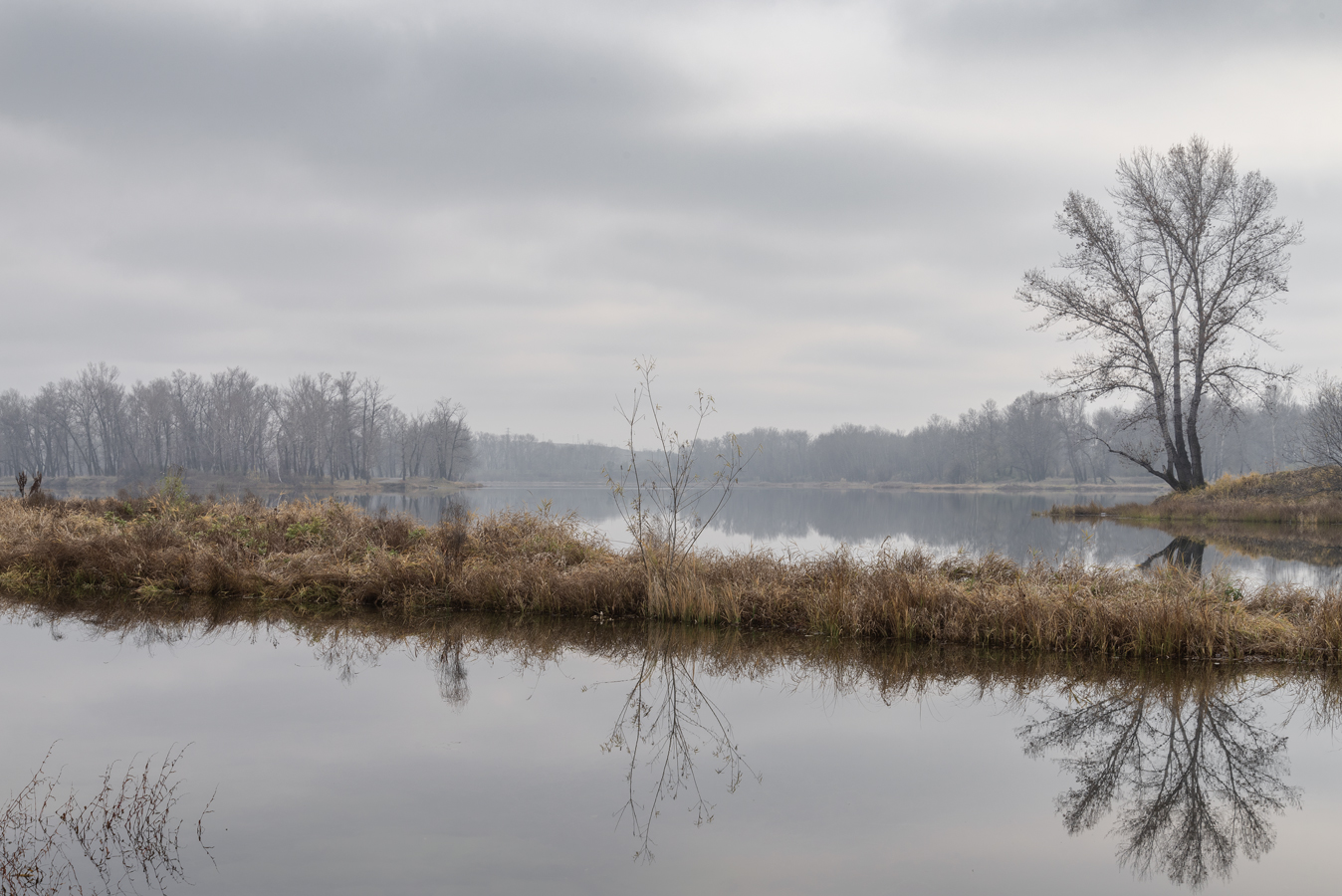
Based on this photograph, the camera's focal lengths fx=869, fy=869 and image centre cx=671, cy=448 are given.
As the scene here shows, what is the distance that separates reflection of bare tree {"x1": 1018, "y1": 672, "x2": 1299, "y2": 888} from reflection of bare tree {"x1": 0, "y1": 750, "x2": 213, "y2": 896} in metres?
4.63

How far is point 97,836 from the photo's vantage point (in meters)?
4.38

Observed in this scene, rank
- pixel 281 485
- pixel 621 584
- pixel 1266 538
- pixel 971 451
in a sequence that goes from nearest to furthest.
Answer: pixel 621 584, pixel 1266 538, pixel 281 485, pixel 971 451

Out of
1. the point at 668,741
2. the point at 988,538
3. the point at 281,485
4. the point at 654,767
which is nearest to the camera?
the point at 654,767

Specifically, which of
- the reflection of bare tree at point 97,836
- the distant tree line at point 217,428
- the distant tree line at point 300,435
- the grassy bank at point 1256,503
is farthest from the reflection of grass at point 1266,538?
the distant tree line at point 217,428

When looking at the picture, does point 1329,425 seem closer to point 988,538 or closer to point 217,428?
point 988,538

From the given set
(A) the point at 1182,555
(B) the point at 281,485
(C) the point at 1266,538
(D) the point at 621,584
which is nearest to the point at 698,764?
(D) the point at 621,584

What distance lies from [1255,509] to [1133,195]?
36.8ft

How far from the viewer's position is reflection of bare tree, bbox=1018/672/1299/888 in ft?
14.5

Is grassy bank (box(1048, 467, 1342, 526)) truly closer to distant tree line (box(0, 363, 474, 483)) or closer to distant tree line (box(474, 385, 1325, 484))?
distant tree line (box(474, 385, 1325, 484))

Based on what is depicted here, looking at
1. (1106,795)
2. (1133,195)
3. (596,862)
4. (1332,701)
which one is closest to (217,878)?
(596,862)

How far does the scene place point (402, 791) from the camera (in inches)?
193

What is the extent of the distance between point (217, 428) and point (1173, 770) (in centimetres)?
8919

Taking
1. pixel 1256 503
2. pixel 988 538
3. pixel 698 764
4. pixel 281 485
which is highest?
pixel 1256 503

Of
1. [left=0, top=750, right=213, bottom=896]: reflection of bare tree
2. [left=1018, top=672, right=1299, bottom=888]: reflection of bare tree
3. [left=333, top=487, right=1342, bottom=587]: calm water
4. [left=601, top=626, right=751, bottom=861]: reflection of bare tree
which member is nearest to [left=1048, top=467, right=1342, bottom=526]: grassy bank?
[left=333, top=487, right=1342, bottom=587]: calm water
